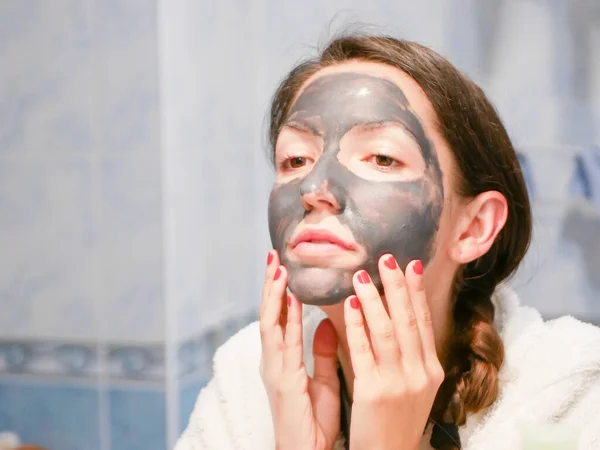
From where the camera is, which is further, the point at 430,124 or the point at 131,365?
the point at 131,365

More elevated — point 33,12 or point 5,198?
point 33,12

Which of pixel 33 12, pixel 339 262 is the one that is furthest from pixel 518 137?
pixel 33 12

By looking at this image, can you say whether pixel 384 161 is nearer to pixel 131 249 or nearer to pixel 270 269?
pixel 270 269

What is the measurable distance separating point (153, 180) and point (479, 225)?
64 centimetres

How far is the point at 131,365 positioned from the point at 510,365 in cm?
74

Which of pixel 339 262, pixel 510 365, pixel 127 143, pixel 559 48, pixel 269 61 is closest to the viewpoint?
pixel 339 262

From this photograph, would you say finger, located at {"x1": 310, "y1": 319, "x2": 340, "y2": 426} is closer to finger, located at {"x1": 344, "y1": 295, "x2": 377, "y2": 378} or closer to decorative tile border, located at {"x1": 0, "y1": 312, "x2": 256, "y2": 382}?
finger, located at {"x1": 344, "y1": 295, "x2": 377, "y2": 378}

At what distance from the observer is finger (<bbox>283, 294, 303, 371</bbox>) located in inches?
32.9

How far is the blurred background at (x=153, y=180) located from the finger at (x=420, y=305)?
0.64 meters

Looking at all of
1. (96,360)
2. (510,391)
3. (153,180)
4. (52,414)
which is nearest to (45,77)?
(153,180)

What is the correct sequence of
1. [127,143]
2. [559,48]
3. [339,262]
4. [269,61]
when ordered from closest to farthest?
[339,262], [127,143], [559,48], [269,61]

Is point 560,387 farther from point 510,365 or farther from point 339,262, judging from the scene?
point 339,262

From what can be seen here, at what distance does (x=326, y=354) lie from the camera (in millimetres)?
939

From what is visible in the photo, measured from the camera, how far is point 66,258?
1.36 meters
